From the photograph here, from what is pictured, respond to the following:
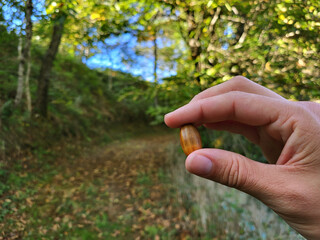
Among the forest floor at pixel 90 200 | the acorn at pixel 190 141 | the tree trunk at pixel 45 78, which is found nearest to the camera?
the acorn at pixel 190 141

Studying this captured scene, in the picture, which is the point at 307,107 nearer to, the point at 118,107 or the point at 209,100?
the point at 209,100

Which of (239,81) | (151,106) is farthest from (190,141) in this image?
(151,106)

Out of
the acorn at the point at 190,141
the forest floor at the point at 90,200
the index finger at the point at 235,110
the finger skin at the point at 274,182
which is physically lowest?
the forest floor at the point at 90,200

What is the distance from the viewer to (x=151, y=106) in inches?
187

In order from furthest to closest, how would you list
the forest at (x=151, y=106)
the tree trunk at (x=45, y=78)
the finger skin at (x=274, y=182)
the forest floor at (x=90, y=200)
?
1. the tree trunk at (x=45, y=78)
2. the forest at (x=151, y=106)
3. the forest floor at (x=90, y=200)
4. the finger skin at (x=274, y=182)

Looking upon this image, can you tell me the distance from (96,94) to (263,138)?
517 inches

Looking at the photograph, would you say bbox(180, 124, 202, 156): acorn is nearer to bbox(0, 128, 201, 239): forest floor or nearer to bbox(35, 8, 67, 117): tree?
bbox(0, 128, 201, 239): forest floor

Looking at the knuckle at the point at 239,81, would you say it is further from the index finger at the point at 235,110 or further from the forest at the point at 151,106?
the forest at the point at 151,106

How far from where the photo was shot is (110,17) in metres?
4.09

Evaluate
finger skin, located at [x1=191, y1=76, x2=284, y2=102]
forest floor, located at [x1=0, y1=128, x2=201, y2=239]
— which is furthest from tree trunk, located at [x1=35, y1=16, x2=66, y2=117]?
finger skin, located at [x1=191, y1=76, x2=284, y2=102]

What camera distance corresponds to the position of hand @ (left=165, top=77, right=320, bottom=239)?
106 centimetres

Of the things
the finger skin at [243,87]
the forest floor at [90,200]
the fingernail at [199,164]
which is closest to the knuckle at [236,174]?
the fingernail at [199,164]

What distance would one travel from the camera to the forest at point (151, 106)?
2.36 m

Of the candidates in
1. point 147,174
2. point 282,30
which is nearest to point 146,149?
point 147,174
